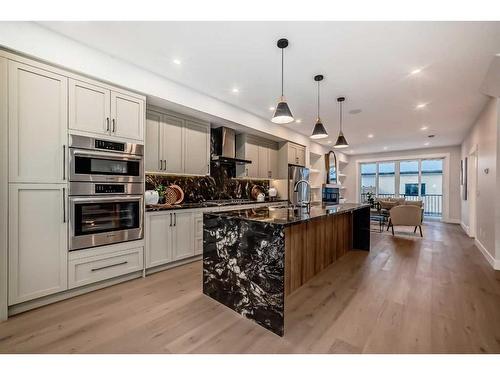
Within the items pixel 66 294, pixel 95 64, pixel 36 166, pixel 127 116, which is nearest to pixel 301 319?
pixel 66 294

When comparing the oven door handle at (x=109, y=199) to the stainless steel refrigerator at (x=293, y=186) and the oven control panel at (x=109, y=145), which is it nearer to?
the oven control panel at (x=109, y=145)

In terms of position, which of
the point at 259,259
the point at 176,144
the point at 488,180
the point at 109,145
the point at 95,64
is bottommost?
the point at 259,259

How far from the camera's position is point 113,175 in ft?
8.96

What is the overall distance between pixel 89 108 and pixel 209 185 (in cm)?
242

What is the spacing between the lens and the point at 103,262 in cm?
266

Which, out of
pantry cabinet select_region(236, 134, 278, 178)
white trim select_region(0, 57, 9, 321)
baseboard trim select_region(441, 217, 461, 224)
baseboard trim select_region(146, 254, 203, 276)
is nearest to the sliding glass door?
baseboard trim select_region(441, 217, 461, 224)

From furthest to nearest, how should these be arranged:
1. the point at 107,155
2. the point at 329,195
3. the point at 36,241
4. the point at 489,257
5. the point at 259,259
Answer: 1. the point at 329,195
2. the point at 489,257
3. the point at 107,155
4. the point at 36,241
5. the point at 259,259

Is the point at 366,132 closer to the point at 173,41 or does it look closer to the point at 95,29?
the point at 173,41

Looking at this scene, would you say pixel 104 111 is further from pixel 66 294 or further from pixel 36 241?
pixel 66 294

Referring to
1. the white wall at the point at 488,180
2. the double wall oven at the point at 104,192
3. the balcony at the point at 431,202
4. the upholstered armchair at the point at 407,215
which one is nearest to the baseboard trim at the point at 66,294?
the double wall oven at the point at 104,192

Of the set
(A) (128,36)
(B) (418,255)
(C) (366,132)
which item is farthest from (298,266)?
(C) (366,132)

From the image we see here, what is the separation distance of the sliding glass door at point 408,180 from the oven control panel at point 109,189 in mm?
9846
